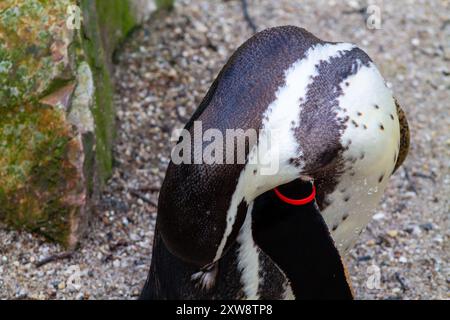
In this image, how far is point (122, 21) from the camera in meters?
2.77

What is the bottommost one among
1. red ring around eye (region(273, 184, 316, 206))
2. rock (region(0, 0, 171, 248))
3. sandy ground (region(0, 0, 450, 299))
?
sandy ground (region(0, 0, 450, 299))

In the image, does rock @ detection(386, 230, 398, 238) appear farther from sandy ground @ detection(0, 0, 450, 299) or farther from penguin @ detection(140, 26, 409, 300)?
penguin @ detection(140, 26, 409, 300)

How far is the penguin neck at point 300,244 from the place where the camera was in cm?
148

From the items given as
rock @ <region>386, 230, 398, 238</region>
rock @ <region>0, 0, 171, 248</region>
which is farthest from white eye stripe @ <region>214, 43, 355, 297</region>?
rock @ <region>386, 230, 398, 238</region>

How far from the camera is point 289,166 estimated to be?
1.41 metres

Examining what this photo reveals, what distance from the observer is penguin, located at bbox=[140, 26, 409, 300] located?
141cm

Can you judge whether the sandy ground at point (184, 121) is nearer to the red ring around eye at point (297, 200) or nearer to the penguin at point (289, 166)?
the penguin at point (289, 166)

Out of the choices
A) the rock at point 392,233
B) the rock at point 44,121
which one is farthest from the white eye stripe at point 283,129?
the rock at point 392,233

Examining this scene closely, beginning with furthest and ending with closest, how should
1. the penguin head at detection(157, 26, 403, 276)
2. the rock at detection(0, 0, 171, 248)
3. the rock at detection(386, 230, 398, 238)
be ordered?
1. the rock at detection(386, 230, 398, 238)
2. the rock at detection(0, 0, 171, 248)
3. the penguin head at detection(157, 26, 403, 276)

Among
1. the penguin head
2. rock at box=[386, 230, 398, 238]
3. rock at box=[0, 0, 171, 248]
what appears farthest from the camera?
rock at box=[386, 230, 398, 238]

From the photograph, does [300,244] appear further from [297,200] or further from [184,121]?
[184,121]

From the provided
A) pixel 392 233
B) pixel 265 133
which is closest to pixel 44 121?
pixel 265 133
